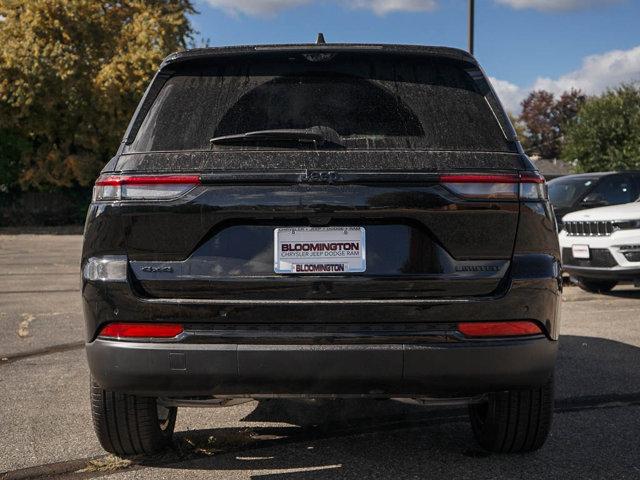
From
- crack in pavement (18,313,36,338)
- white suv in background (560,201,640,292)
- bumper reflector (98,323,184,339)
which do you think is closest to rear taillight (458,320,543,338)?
bumper reflector (98,323,184,339)

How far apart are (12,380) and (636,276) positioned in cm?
728

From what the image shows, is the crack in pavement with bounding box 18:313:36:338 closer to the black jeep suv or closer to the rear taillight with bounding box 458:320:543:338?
the black jeep suv

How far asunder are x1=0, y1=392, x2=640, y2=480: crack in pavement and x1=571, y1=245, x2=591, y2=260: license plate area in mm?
5336

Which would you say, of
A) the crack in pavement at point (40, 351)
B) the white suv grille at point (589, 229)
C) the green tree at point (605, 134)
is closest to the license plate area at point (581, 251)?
the white suv grille at point (589, 229)

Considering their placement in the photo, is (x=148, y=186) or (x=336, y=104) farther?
(x=336, y=104)

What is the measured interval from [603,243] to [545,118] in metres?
83.3

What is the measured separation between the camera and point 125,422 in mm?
3559

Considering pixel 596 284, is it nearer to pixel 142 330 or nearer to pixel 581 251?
pixel 581 251

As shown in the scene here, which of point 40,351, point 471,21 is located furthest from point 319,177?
point 471,21

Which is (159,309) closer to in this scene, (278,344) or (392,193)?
(278,344)

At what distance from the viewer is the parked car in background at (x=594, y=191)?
1093cm

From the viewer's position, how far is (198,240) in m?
3.04

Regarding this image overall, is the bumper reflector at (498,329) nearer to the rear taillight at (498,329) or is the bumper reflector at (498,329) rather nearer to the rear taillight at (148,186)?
the rear taillight at (498,329)

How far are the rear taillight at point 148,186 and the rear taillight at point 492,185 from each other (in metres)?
0.98
